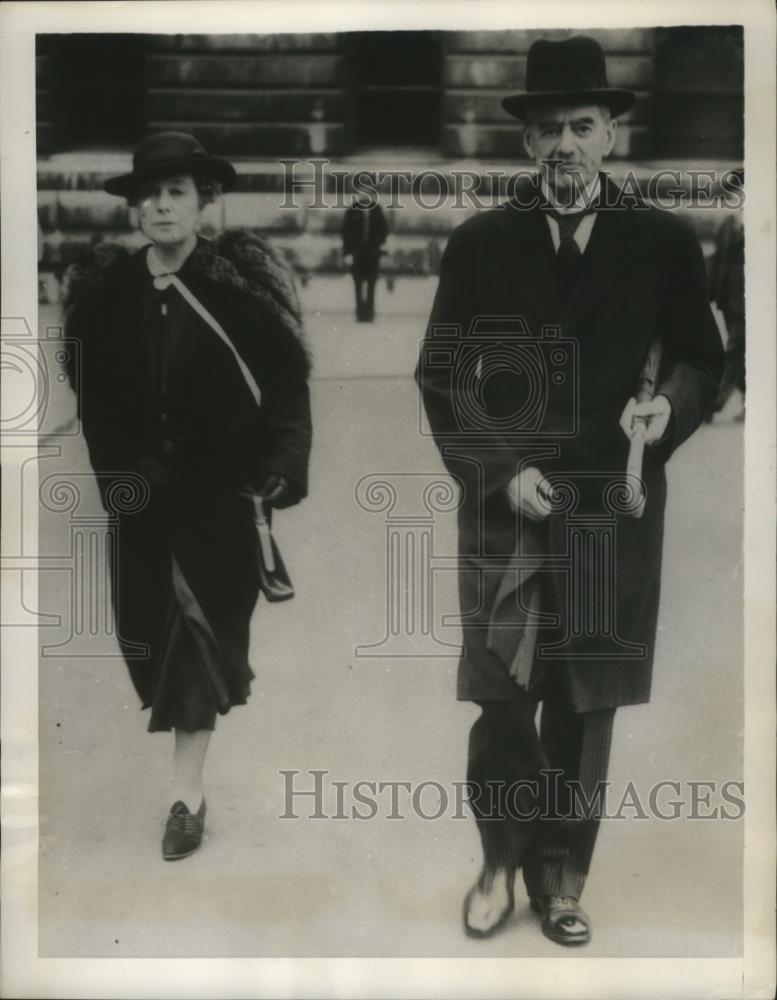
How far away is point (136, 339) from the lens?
126 inches

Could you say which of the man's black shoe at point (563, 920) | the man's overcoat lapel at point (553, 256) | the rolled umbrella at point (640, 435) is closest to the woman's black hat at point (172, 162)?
the man's overcoat lapel at point (553, 256)

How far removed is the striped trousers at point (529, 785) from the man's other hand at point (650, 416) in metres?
0.78

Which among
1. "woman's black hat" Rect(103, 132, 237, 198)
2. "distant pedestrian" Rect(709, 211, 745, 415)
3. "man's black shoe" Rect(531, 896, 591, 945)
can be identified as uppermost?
"woman's black hat" Rect(103, 132, 237, 198)

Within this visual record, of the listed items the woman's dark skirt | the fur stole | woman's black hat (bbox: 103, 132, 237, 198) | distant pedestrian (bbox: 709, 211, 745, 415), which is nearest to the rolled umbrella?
distant pedestrian (bbox: 709, 211, 745, 415)

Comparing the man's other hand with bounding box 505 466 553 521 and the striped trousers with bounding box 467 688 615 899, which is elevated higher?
the man's other hand with bounding box 505 466 553 521

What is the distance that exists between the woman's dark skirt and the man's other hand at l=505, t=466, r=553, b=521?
73 centimetres

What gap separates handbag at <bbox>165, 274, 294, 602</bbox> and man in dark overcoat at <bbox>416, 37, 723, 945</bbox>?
1.63ft

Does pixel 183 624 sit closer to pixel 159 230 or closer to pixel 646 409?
pixel 159 230

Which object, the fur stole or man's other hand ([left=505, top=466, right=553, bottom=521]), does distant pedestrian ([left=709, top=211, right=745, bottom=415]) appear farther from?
the fur stole

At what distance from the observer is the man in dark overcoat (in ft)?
10.3

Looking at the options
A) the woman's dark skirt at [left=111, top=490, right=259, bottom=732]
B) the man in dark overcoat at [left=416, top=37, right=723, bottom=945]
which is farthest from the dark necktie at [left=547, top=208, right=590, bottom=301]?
the woman's dark skirt at [left=111, top=490, right=259, bottom=732]

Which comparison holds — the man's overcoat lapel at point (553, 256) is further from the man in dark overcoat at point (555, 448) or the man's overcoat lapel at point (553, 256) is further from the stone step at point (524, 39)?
the stone step at point (524, 39)

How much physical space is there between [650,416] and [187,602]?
1.40 m

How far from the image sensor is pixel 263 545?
319 cm
